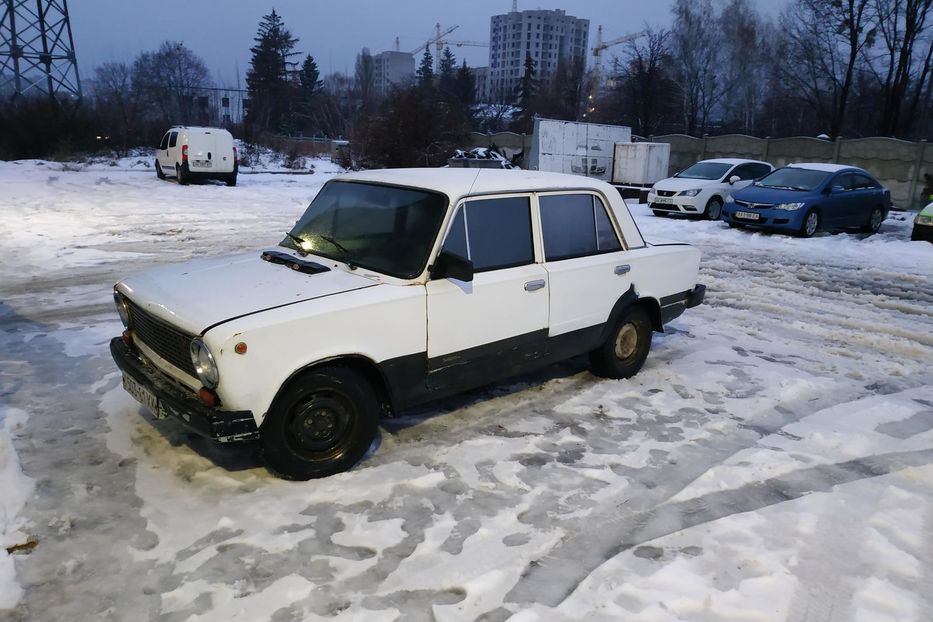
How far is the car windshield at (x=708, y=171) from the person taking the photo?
17.9 metres

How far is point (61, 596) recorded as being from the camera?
9.70ft

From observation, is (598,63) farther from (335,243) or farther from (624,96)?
(335,243)

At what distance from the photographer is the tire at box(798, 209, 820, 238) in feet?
46.1

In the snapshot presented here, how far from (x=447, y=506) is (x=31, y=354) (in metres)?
4.46

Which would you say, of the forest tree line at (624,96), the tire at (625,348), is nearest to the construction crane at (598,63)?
the forest tree line at (624,96)

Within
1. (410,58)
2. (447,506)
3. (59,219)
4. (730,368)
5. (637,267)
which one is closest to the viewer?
(447,506)

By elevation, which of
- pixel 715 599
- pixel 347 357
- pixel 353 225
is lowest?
pixel 715 599

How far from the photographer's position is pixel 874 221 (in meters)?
15.9

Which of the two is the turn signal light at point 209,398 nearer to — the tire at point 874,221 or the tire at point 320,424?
the tire at point 320,424

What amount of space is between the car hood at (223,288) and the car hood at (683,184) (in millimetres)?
14552

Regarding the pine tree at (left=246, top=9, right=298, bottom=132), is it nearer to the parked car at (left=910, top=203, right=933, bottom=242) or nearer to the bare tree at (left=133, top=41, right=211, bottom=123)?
the bare tree at (left=133, top=41, right=211, bottom=123)

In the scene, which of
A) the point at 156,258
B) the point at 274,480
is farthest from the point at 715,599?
the point at 156,258

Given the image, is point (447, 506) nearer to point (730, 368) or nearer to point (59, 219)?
point (730, 368)

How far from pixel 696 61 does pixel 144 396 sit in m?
54.2
